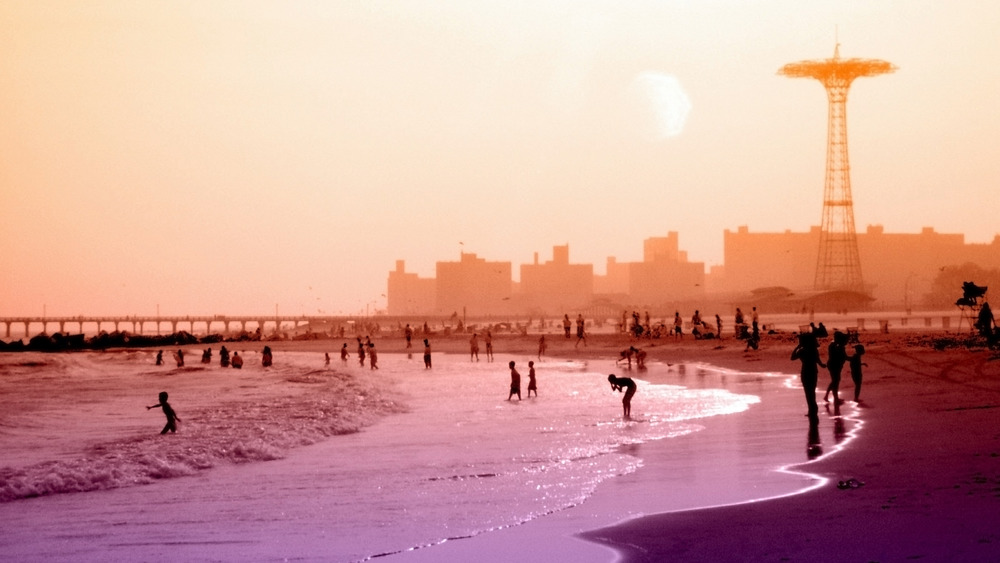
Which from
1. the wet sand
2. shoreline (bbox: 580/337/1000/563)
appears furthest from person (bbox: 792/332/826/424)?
shoreline (bbox: 580/337/1000/563)

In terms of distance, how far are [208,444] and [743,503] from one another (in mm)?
9703

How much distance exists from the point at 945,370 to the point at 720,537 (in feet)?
56.3

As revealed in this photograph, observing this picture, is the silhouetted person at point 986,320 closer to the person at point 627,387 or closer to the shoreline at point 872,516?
the person at point 627,387

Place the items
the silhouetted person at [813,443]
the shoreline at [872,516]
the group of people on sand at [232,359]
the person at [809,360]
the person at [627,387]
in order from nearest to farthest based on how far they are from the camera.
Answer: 1. the shoreline at [872,516]
2. the silhouetted person at [813,443]
3. the person at [809,360]
4. the person at [627,387]
5. the group of people on sand at [232,359]

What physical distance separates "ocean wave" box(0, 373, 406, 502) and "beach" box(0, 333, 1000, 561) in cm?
44

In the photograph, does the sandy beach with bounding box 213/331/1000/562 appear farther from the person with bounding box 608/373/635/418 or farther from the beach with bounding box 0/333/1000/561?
the person with bounding box 608/373/635/418

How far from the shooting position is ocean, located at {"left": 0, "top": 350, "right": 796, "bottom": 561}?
9.20m

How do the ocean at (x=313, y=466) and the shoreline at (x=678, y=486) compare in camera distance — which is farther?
the ocean at (x=313, y=466)

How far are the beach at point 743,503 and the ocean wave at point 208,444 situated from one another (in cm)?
44

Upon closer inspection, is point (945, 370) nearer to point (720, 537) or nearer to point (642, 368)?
point (642, 368)

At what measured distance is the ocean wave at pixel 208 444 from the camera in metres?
13.0

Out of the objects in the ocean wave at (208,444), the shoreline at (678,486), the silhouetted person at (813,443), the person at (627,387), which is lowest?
the ocean wave at (208,444)

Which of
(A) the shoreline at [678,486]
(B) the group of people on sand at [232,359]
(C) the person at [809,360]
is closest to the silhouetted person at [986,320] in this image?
(A) the shoreline at [678,486]

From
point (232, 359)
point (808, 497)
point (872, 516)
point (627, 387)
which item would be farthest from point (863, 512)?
point (232, 359)
